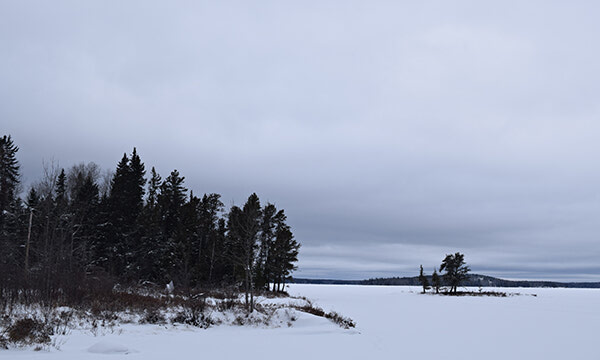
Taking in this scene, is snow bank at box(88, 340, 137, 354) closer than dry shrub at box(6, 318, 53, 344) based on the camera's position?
No

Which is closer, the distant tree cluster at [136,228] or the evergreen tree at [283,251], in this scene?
the distant tree cluster at [136,228]

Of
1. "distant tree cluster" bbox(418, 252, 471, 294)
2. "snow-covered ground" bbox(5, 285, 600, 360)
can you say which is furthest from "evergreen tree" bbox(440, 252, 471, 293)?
"snow-covered ground" bbox(5, 285, 600, 360)

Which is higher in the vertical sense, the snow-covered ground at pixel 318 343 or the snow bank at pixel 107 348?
the snow bank at pixel 107 348

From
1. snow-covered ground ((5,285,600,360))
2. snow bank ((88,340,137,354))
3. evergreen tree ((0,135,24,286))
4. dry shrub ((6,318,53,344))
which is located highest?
evergreen tree ((0,135,24,286))

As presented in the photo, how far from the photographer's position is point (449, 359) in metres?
14.1

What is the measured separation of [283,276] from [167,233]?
18.7m

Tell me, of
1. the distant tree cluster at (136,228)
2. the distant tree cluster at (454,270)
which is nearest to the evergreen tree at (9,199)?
the distant tree cluster at (136,228)

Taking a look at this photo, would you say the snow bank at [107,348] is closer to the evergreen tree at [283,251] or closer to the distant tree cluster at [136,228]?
the distant tree cluster at [136,228]

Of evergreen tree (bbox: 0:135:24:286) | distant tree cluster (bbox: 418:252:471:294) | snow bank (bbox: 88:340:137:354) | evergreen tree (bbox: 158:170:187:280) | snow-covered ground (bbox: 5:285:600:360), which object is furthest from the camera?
distant tree cluster (bbox: 418:252:471:294)

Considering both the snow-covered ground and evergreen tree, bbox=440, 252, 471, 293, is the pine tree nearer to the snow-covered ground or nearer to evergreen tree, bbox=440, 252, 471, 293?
the snow-covered ground

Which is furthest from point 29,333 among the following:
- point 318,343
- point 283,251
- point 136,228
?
point 283,251

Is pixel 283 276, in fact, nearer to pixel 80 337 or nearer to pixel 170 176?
pixel 170 176

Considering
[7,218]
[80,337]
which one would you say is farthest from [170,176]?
[80,337]

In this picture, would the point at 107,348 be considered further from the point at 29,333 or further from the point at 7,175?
the point at 7,175
